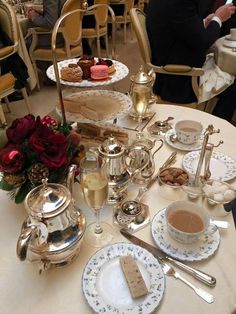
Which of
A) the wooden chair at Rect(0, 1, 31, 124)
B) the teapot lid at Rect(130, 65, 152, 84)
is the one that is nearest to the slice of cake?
the teapot lid at Rect(130, 65, 152, 84)

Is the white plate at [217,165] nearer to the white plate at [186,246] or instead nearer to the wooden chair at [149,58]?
the white plate at [186,246]

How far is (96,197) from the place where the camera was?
25.8 inches

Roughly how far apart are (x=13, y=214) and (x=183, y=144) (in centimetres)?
58

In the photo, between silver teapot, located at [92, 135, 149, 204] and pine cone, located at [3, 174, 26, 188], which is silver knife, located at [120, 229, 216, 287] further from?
pine cone, located at [3, 174, 26, 188]

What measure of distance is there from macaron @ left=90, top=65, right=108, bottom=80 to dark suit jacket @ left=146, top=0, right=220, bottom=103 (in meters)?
0.66

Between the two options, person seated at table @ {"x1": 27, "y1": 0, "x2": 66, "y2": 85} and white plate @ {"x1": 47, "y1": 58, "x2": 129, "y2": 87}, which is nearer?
white plate @ {"x1": 47, "y1": 58, "x2": 129, "y2": 87}

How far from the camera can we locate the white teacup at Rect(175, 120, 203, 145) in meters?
0.97

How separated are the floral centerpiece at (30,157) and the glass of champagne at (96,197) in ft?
0.23

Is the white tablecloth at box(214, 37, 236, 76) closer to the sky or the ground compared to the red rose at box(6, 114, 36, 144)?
closer to the ground

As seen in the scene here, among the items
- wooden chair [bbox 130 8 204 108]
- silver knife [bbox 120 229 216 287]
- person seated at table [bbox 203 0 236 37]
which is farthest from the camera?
person seated at table [bbox 203 0 236 37]

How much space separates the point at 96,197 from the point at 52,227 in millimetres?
125

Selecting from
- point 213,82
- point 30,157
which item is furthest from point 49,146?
point 213,82

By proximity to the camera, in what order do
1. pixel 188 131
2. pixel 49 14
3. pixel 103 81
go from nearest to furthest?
1. pixel 188 131
2. pixel 103 81
3. pixel 49 14

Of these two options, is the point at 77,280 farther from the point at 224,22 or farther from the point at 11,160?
the point at 224,22
